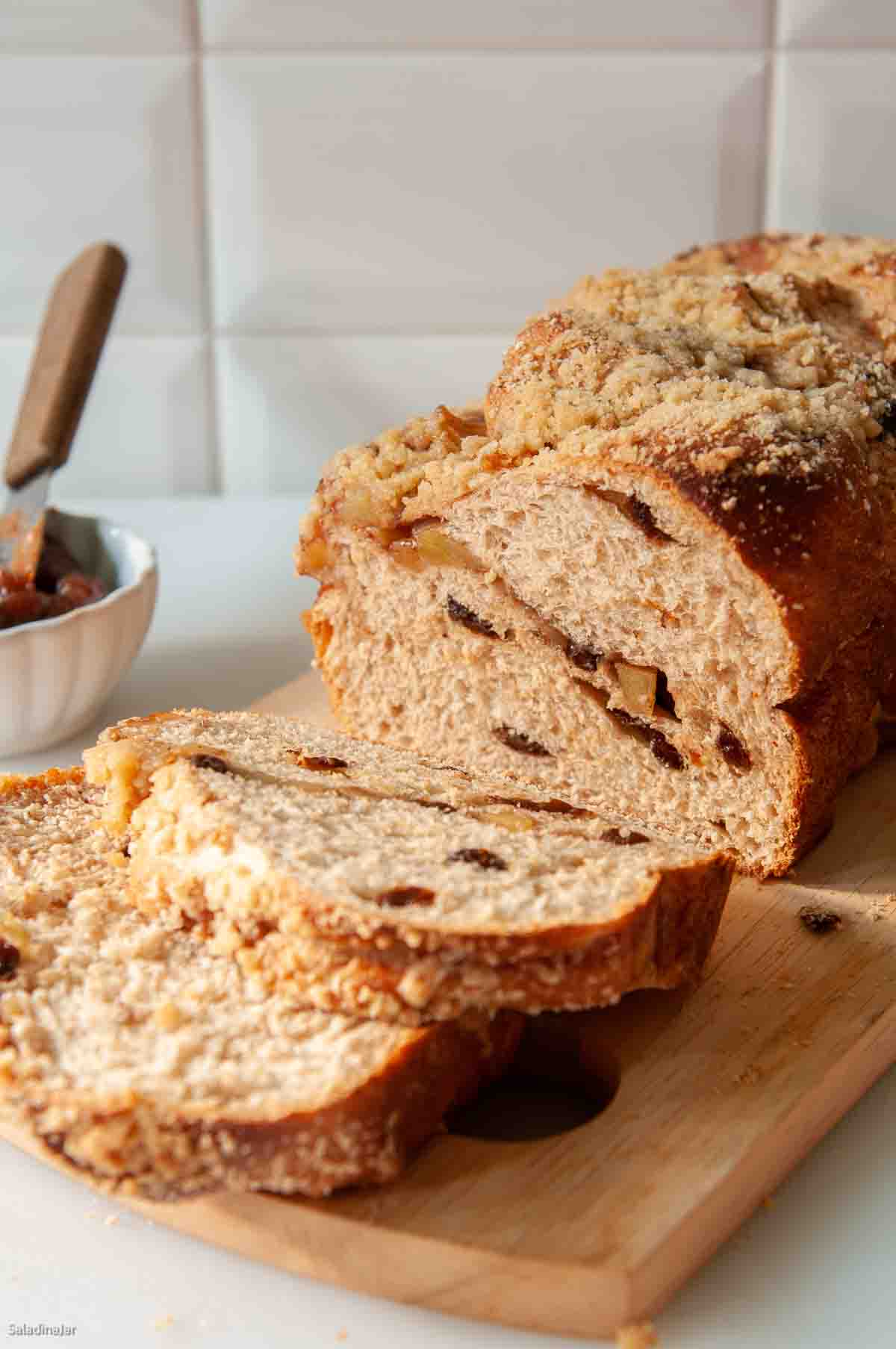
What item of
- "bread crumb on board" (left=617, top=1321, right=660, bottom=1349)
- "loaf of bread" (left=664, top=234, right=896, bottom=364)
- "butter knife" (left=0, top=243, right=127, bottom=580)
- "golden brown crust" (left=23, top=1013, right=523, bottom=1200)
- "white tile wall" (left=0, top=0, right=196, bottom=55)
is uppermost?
"white tile wall" (left=0, top=0, right=196, bottom=55)

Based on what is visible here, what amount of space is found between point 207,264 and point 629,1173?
284 cm

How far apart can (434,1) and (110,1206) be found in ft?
9.30

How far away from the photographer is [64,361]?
328 cm

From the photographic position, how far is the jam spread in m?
2.90

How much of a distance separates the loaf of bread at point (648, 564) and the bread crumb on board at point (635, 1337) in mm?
756

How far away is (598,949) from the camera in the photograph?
185cm

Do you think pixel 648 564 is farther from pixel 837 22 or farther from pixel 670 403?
pixel 837 22

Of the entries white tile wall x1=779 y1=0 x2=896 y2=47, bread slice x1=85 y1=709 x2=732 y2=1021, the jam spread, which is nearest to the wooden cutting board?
bread slice x1=85 y1=709 x2=732 y2=1021

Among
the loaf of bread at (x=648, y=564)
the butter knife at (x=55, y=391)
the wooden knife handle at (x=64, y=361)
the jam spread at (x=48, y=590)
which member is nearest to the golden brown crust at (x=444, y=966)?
the loaf of bread at (x=648, y=564)

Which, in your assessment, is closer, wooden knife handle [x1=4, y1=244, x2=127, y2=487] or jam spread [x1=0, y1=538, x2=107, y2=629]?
jam spread [x1=0, y1=538, x2=107, y2=629]

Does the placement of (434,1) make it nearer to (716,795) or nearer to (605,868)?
(716,795)

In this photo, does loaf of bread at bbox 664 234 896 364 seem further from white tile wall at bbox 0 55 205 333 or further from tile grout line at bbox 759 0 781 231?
white tile wall at bbox 0 55 205 333

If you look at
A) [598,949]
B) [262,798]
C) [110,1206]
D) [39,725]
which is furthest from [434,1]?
[110,1206]

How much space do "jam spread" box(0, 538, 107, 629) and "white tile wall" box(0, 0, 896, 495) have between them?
1.08m
